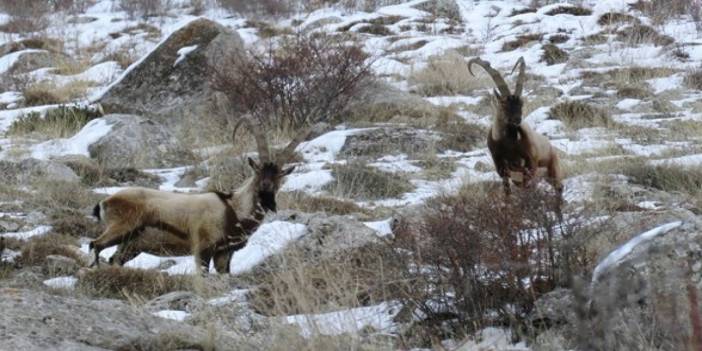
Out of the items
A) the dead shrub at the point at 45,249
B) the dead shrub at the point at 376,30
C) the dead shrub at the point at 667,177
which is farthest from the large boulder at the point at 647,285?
the dead shrub at the point at 376,30

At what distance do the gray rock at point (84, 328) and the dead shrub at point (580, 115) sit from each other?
8346mm

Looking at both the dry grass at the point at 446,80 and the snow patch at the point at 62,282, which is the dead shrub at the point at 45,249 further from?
the dry grass at the point at 446,80

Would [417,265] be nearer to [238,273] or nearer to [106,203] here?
[238,273]

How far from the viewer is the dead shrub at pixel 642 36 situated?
16.9m

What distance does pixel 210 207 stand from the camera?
6734mm

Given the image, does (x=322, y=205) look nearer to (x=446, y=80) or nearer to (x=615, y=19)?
(x=446, y=80)

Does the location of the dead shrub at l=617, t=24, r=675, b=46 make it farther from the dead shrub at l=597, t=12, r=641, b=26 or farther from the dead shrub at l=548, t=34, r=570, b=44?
the dead shrub at l=548, t=34, r=570, b=44

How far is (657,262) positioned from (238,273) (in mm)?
3232

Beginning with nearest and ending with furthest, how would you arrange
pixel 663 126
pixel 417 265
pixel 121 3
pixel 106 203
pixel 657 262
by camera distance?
pixel 657 262, pixel 417 265, pixel 106 203, pixel 663 126, pixel 121 3

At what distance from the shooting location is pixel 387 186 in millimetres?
8898

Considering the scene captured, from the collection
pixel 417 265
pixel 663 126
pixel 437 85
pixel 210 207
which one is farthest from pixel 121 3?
pixel 417 265

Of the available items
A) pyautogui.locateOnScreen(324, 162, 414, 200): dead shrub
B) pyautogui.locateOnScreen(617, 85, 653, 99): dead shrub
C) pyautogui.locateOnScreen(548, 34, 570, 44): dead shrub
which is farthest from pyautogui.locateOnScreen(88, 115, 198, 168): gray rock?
pyautogui.locateOnScreen(548, 34, 570, 44): dead shrub

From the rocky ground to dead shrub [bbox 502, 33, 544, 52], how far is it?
7cm

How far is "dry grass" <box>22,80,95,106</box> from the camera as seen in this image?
46.9 ft
